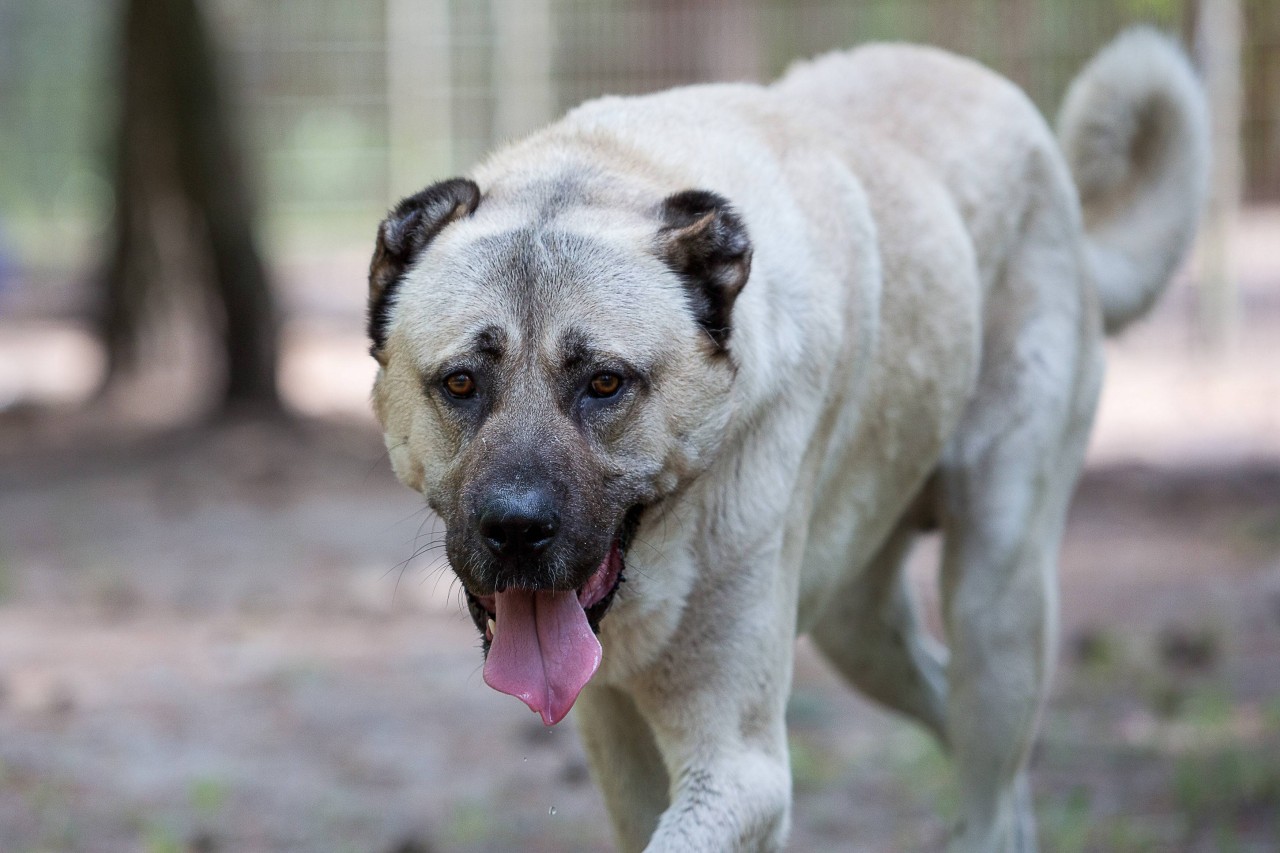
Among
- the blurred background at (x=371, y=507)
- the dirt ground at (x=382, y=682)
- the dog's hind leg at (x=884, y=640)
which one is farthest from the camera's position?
the blurred background at (x=371, y=507)

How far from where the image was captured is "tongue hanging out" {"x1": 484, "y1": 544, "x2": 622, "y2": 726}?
262 centimetres

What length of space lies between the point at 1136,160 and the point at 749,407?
246 cm

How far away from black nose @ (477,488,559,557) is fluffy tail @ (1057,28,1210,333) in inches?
101

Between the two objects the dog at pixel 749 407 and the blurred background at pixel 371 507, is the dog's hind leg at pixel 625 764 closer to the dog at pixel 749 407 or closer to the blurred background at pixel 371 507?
the dog at pixel 749 407

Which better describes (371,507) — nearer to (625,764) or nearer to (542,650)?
(625,764)

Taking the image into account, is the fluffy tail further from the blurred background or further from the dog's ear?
the dog's ear

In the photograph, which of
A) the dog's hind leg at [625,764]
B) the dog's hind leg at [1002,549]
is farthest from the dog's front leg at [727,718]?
the dog's hind leg at [1002,549]

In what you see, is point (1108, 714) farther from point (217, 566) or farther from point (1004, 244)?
point (217, 566)

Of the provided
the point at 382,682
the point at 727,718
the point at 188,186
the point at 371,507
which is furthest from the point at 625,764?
the point at 188,186

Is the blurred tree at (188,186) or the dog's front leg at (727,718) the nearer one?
the dog's front leg at (727,718)

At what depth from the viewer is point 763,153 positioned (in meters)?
3.30

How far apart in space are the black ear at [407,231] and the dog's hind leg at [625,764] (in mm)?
838

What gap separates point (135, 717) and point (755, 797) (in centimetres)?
300

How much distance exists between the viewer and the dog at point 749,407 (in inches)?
105
